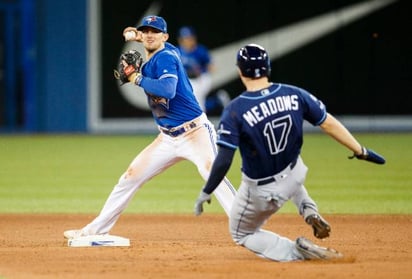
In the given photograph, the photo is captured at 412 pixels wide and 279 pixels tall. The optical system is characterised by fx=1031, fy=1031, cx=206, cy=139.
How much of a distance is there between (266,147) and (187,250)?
1.67 m

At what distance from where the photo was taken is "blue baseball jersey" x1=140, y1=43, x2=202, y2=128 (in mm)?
8750

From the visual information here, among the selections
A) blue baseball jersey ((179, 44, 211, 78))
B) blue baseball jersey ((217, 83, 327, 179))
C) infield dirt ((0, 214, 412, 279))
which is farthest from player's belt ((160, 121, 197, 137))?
blue baseball jersey ((179, 44, 211, 78))

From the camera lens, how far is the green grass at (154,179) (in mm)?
12891

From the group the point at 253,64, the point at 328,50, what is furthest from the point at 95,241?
the point at 328,50

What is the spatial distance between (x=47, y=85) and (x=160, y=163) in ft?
54.5

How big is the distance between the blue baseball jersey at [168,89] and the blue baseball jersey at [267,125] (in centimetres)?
119

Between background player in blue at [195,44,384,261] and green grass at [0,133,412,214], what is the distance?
428cm

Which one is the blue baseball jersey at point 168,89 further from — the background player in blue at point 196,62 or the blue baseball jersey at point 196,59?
the blue baseball jersey at point 196,59

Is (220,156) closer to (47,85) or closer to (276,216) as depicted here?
(276,216)

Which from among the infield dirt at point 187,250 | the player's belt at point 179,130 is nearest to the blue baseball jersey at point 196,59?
the infield dirt at point 187,250

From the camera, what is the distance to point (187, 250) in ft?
29.3

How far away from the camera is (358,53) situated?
24094mm

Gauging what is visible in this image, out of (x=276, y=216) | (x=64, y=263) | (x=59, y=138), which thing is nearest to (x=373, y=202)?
(x=276, y=216)

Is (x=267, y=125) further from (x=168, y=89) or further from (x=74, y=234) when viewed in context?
(x=74, y=234)
